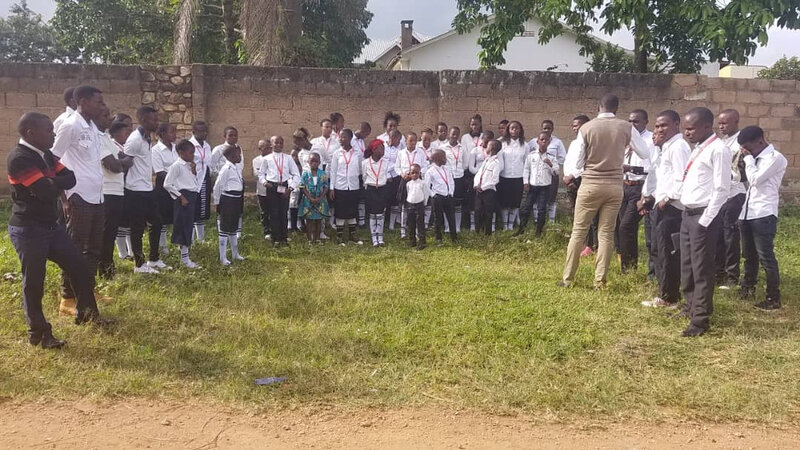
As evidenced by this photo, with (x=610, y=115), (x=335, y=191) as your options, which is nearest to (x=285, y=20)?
(x=335, y=191)

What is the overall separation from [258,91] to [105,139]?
4.47 meters

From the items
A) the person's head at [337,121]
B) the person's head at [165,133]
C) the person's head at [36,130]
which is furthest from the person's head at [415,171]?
the person's head at [36,130]

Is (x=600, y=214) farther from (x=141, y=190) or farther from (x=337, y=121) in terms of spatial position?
(x=141, y=190)

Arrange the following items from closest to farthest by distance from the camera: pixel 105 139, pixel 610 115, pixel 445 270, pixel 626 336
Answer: pixel 626 336 → pixel 105 139 → pixel 610 115 → pixel 445 270

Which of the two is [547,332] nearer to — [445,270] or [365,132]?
[445,270]

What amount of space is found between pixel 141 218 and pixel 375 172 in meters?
3.26

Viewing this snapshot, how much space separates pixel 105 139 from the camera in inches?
217

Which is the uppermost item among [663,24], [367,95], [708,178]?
[663,24]

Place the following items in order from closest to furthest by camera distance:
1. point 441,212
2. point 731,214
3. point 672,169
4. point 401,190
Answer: point 672,169
point 731,214
point 441,212
point 401,190

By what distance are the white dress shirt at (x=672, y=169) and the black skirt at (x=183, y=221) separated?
478cm

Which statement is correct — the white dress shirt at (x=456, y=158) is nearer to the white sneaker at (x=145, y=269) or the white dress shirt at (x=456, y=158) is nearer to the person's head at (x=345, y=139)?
the person's head at (x=345, y=139)

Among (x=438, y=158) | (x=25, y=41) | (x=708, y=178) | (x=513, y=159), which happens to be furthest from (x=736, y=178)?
(x=25, y=41)

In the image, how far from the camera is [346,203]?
8516mm

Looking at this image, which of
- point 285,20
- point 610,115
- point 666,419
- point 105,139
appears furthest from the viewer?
point 285,20
